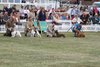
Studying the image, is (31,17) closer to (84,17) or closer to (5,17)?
(5,17)

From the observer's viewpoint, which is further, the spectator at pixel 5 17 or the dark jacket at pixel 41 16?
the spectator at pixel 5 17

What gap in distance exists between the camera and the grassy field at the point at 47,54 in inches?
553

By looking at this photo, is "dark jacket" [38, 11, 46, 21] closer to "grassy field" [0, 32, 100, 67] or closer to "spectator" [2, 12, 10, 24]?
"spectator" [2, 12, 10, 24]

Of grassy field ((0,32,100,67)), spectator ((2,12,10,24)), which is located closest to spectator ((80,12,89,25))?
spectator ((2,12,10,24))

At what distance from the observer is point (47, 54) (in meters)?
16.6

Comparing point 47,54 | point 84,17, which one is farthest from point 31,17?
point 47,54

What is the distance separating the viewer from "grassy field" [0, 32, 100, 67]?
46.1 feet

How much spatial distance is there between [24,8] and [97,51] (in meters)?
17.1

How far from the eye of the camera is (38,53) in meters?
16.8

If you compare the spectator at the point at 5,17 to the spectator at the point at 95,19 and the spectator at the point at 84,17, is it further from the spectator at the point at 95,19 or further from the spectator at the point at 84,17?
the spectator at the point at 95,19

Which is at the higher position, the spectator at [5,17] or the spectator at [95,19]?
the spectator at [5,17]

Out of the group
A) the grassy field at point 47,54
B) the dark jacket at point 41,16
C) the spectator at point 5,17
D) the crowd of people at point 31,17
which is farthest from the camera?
the spectator at point 5,17

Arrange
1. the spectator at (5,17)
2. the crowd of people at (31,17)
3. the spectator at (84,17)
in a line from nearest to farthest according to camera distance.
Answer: the crowd of people at (31,17), the spectator at (5,17), the spectator at (84,17)

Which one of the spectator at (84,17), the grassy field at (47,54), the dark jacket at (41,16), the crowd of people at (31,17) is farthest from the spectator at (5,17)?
the grassy field at (47,54)
